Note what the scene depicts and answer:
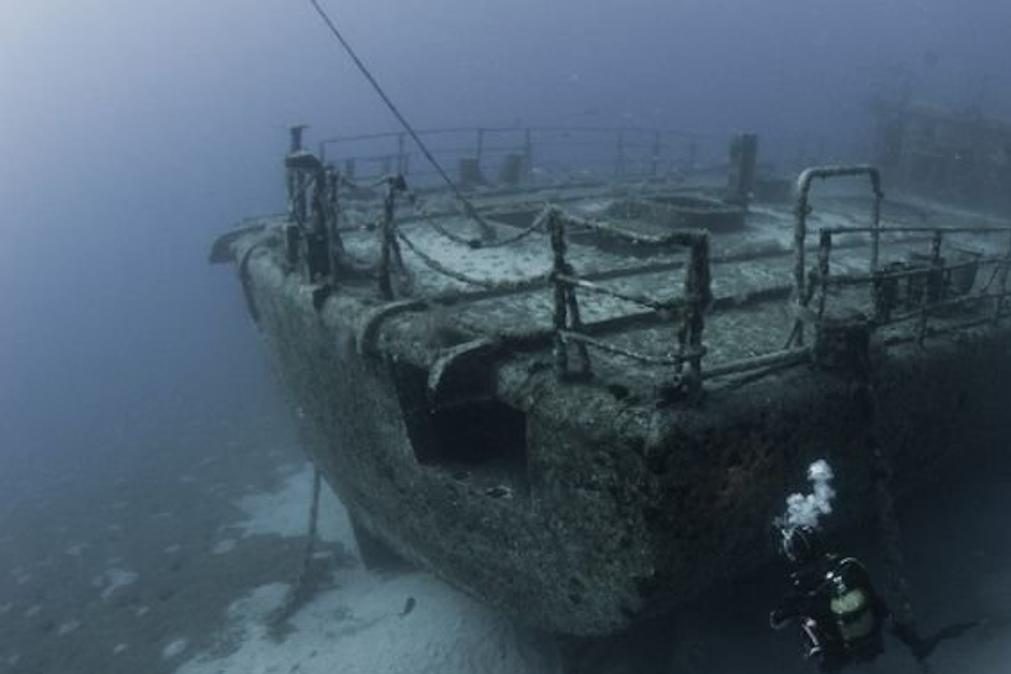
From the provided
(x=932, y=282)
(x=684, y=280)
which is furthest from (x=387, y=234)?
(x=932, y=282)

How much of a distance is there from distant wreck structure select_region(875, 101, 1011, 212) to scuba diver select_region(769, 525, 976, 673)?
16.4 m

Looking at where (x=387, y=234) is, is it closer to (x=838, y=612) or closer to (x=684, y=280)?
(x=684, y=280)

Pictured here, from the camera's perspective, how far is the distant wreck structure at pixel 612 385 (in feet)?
19.0

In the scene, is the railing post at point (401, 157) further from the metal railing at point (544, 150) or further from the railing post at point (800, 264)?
the railing post at point (800, 264)

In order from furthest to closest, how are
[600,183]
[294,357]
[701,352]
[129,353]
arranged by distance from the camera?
[129,353] < [600,183] < [294,357] < [701,352]

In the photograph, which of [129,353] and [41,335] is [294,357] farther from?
[41,335]

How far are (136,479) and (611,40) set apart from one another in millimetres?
171893

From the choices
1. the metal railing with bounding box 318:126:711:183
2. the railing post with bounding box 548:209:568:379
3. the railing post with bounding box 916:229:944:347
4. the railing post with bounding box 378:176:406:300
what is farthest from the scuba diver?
the metal railing with bounding box 318:126:711:183

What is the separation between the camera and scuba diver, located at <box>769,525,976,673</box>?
17.2 ft

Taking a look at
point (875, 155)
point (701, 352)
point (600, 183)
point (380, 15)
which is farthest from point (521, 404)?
point (380, 15)

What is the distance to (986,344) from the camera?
26.1ft

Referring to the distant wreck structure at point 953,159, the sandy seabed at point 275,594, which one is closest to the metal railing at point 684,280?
the sandy seabed at point 275,594

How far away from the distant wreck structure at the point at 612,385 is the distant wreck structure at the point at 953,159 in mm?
8566

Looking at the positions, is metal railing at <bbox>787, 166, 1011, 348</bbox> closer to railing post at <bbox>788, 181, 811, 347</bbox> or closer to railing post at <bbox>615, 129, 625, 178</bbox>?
railing post at <bbox>788, 181, 811, 347</bbox>
